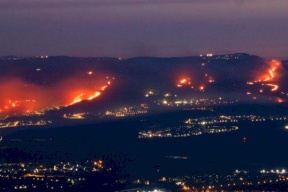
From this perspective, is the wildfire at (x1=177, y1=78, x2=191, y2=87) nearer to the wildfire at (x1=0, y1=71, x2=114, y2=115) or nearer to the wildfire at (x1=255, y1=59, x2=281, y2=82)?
the wildfire at (x1=0, y1=71, x2=114, y2=115)

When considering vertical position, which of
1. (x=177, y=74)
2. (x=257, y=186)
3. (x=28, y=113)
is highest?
(x=177, y=74)

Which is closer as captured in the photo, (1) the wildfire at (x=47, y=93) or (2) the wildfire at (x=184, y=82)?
(1) the wildfire at (x=47, y=93)

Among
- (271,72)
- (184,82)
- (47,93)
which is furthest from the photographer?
(271,72)

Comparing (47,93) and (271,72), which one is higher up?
(271,72)

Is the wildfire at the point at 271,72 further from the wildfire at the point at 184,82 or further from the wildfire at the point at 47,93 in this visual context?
the wildfire at the point at 47,93

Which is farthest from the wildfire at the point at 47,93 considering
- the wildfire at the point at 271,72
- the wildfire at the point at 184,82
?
the wildfire at the point at 271,72

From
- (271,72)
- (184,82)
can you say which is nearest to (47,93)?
(184,82)

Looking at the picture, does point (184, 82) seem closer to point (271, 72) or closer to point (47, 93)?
point (271, 72)

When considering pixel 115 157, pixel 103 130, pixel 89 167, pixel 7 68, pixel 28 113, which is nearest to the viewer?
pixel 89 167

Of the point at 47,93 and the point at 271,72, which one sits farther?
the point at 271,72

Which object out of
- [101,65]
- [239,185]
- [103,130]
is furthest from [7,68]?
[239,185]

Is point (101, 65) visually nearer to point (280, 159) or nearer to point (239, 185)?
point (280, 159)
